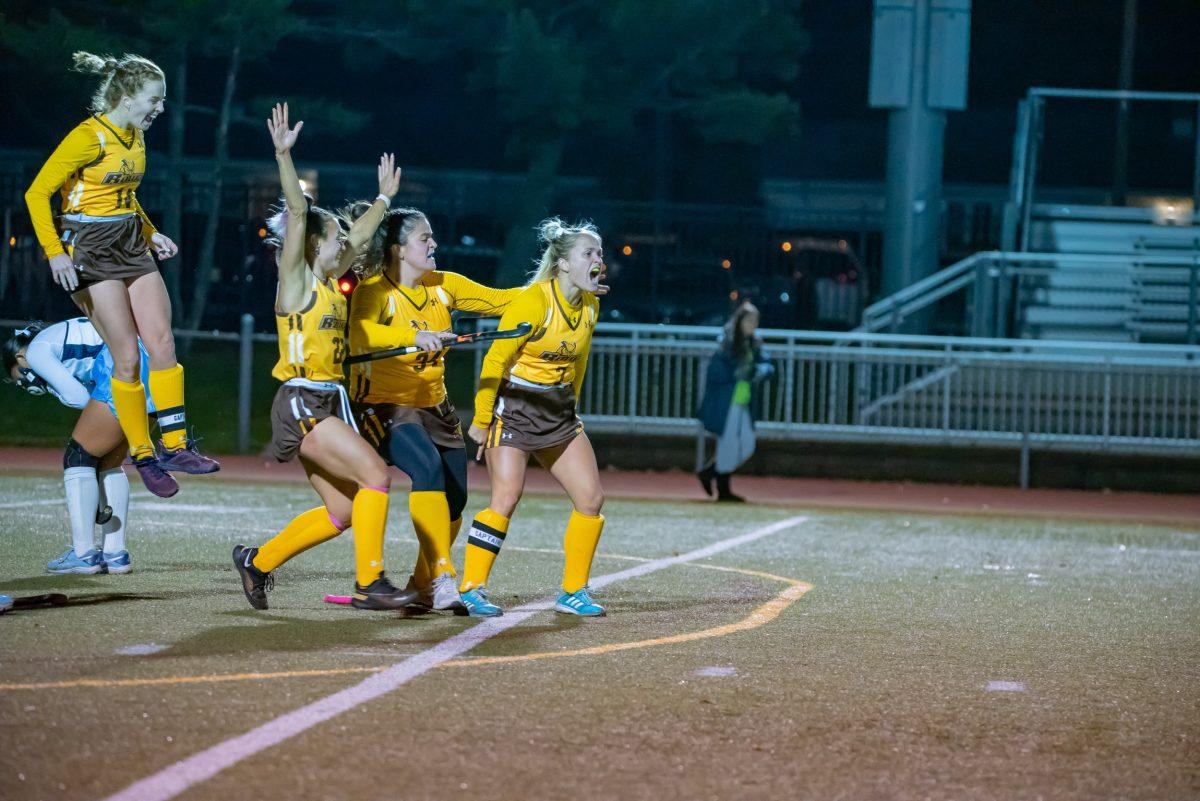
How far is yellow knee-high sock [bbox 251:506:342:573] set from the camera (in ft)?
25.8

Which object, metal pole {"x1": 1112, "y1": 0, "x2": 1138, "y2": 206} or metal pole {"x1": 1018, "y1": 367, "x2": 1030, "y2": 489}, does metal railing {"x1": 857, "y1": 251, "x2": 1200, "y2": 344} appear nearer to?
metal pole {"x1": 1018, "y1": 367, "x2": 1030, "y2": 489}

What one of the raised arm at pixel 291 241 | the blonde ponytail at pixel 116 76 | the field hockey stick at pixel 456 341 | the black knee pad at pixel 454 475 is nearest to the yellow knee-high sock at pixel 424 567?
the black knee pad at pixel 454 475

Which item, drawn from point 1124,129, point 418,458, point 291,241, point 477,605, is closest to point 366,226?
point 291,241

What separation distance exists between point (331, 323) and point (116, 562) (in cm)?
249

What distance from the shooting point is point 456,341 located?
7.51 metres

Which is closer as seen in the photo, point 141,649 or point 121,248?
point 141,649

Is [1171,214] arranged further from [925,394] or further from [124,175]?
[124,175]

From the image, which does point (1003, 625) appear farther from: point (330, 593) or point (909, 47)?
point (909, 47)

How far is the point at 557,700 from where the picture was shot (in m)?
6.05

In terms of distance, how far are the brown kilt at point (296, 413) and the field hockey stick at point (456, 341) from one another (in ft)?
0.72

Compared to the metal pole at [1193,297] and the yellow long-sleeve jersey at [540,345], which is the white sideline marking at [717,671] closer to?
the yellow long-sleeve jersey at [540,345]

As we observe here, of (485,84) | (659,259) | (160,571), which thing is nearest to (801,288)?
(659,259)

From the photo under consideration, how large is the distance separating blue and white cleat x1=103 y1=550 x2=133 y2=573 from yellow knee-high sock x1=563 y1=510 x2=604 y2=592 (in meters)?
2.64

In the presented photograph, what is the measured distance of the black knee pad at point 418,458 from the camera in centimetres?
793
